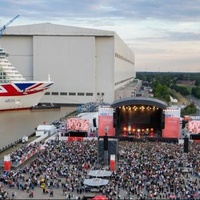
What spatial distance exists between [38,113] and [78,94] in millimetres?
10986

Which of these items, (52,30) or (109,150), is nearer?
(109,150)

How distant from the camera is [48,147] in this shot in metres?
31.5

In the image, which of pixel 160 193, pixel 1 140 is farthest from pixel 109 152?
pixel 1 140

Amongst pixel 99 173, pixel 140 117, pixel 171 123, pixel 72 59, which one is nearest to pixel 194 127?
pixel 171 123

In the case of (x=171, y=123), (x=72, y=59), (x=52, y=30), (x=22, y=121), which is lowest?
(x=22, y=121)

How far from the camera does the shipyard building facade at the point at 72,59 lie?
72.9m

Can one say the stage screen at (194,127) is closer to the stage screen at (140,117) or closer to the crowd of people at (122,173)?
the stage screen at (140,117)

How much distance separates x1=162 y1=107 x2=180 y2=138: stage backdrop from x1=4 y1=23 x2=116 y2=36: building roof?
120 feet

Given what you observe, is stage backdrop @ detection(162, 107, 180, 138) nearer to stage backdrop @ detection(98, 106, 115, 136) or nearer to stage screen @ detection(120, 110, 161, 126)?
stage screen @ detection(120, 110, 161, 126)

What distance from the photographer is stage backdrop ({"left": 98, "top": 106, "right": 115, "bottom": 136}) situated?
127 feet

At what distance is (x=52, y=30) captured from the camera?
73750 mm

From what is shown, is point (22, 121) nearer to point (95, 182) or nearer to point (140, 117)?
point (140, 117)

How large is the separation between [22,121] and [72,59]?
71.8 feet

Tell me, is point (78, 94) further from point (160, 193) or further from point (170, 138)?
point (160, 193)
